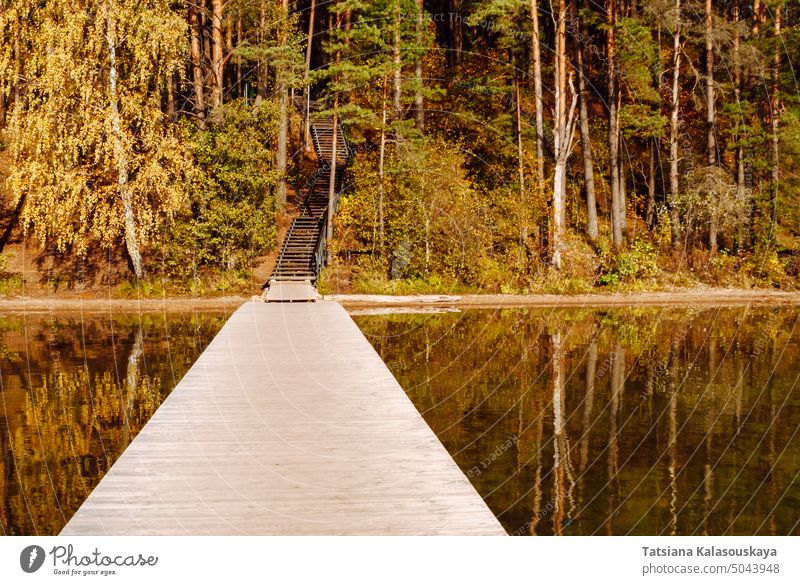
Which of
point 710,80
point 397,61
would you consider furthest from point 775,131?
point 397,61

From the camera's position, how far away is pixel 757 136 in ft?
124

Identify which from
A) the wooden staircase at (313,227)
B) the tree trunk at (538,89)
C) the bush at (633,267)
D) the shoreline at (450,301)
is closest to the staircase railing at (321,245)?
the wooden staircase at (313,227)

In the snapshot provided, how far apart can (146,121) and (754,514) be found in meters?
28.5

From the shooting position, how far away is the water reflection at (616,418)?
10195 millimetres

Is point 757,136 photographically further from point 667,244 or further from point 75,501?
point 75,501

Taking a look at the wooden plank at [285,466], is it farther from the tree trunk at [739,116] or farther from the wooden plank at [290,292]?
the tree trunk at [739,116]

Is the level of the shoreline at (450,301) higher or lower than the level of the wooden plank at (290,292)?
lower

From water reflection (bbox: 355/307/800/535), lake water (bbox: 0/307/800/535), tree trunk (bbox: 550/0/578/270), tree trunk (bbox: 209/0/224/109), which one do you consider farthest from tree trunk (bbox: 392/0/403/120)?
water reflection (bbox: 355/307/800/535)

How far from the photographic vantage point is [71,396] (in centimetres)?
1622

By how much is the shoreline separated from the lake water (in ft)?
13.7

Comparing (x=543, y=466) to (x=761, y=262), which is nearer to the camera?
(x=543, y=466)

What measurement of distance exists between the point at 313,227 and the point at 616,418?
27.2m

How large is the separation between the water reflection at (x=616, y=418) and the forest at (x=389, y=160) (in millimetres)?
10505
